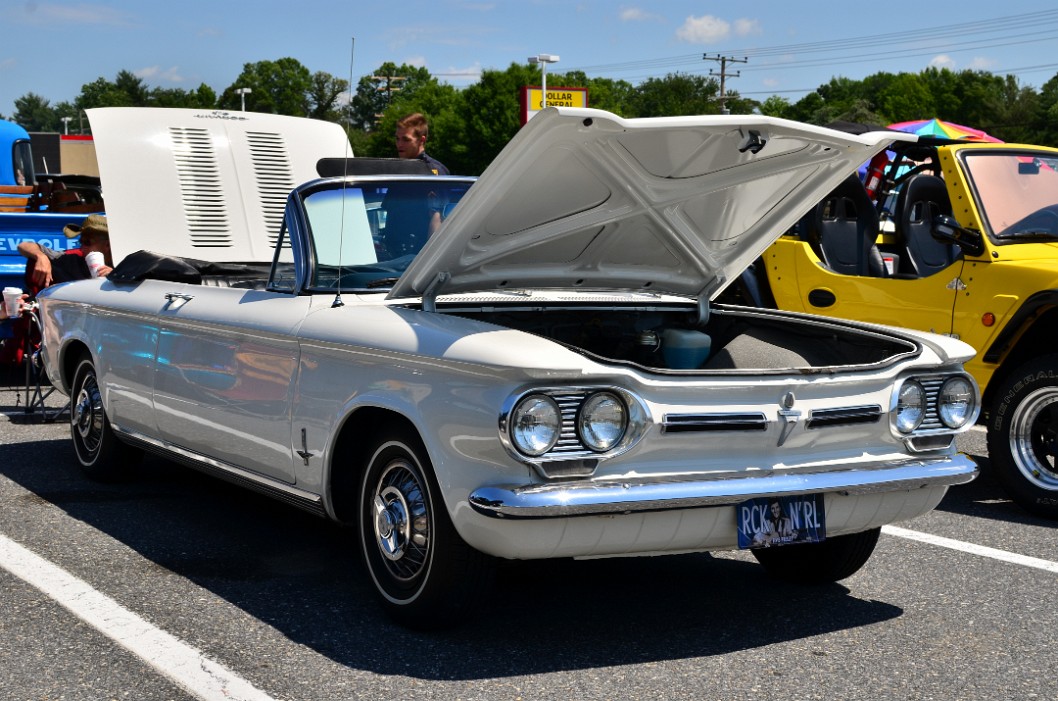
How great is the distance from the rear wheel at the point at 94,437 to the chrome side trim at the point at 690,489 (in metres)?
3.69

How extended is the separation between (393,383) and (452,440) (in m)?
0.42

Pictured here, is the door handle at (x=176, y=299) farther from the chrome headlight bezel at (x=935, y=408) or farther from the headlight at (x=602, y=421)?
the chrome headlight bezel at (x=935, y=408)

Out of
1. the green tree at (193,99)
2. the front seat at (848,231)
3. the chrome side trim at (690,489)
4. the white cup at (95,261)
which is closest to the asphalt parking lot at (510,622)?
the chrome side trim at (690,489)

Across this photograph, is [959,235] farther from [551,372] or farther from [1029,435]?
[551,372]

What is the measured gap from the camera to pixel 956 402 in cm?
486

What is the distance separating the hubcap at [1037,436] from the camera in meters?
6.88

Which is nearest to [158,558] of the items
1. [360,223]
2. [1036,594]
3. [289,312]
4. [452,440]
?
[289,312]

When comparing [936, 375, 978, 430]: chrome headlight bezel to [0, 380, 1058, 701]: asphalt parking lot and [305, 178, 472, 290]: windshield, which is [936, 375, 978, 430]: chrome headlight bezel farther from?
[305, 178, 472, 290]: windshield

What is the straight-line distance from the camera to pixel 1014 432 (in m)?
7.01

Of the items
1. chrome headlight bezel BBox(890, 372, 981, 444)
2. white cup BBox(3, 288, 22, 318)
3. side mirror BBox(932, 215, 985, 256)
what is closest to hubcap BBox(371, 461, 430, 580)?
chrome headlight bezel BBox(890, 372, 981, 444)

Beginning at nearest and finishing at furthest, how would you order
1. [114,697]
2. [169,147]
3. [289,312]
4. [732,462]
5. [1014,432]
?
[114,697], [732,462], [289,312], [1014,432], [169,147]

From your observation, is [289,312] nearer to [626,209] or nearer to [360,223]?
[360,223]

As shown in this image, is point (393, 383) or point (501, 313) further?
point (501, 313)

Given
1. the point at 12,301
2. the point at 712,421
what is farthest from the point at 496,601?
the point at 12,301
